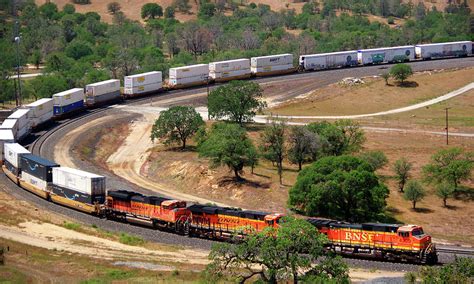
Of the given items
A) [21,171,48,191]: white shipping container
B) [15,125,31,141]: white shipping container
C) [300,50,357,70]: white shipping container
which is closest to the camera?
[21,171,48,191]: white shipping container

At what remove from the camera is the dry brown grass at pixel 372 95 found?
12725cm

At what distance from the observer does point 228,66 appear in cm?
14275

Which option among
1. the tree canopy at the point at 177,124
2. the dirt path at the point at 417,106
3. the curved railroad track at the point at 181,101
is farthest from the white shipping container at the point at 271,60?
→ the tree canopy at the point at 177,124

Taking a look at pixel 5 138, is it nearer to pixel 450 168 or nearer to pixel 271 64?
pixel 450 168

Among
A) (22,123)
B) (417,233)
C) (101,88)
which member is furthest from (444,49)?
(417,233)

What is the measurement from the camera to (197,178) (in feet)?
295

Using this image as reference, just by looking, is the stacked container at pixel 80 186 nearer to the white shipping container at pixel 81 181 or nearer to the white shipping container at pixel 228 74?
the white shipping container at pixel 81 181

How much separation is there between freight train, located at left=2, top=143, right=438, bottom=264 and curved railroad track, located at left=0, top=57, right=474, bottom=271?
73 cm

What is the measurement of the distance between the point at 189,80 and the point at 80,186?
6683cm

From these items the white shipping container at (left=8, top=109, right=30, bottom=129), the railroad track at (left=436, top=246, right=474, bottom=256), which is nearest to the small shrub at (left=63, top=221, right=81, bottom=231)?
the railroad track at (left=436, top=246, right=474, bottom=256)

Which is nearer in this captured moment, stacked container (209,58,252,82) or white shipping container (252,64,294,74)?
stacked container (209,58,252,82)

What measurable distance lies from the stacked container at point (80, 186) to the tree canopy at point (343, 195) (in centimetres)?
1786

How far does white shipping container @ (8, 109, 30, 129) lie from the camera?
102688mm

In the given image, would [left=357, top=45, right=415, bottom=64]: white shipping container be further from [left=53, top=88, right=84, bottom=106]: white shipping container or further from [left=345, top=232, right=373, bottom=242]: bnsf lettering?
[left=345, top=232, right=373, bottom=242]: bnsf lettering
